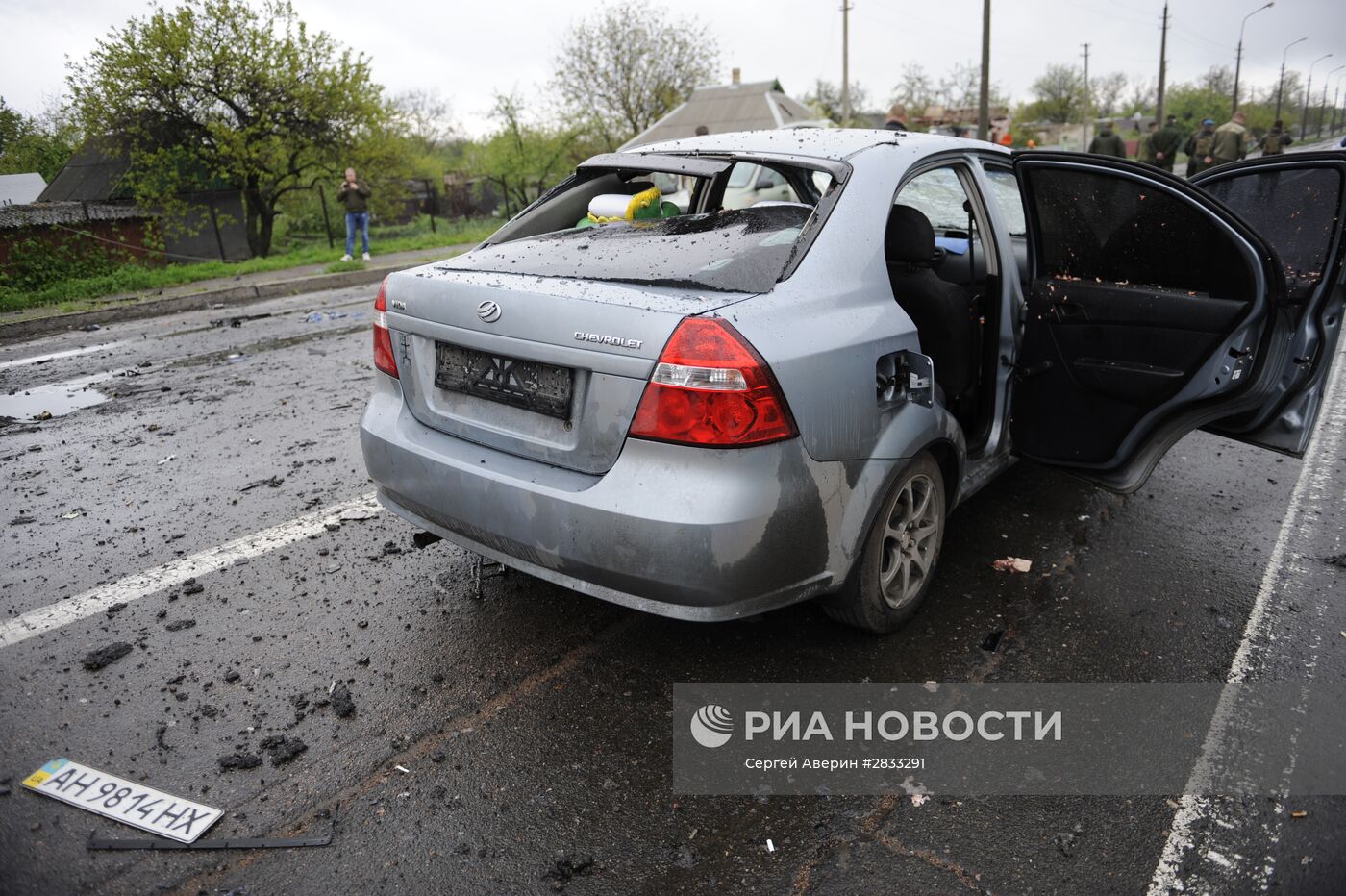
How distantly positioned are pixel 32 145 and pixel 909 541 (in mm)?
→ 30461

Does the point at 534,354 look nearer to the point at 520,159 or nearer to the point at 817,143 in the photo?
the point at 817,143

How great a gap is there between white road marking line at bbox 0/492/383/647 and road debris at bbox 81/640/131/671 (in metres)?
0.33

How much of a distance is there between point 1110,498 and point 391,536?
368 cm

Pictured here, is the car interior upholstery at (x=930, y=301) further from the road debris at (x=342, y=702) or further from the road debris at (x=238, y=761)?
the road debris at (x=238, y=761)

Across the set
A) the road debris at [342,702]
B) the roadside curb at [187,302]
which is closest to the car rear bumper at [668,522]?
the road debris at [342,702]

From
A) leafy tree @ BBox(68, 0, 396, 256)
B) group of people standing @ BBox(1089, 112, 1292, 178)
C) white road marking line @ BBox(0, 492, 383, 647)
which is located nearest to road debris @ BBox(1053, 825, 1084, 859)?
white road marking line @ BBox(0, 492, 383, 647)

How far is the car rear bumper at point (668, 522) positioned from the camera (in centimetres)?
252

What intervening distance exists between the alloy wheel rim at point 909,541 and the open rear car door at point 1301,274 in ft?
4.29

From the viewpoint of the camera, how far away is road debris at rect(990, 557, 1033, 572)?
12.8ft

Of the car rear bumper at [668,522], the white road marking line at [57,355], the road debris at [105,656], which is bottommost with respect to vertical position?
the road debris at [105,656]

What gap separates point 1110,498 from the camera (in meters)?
4.73

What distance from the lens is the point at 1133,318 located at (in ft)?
11.8

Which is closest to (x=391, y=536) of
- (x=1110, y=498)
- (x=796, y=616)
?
(x=796, y=616)

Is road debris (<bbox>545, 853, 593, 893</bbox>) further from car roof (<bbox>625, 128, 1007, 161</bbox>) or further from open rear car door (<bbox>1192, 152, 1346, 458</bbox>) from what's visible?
open rear car door (<bbox>1192, 152, 1346, 458</bbox>)
